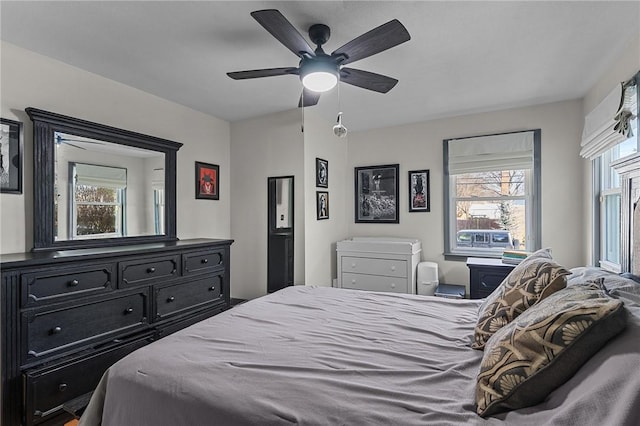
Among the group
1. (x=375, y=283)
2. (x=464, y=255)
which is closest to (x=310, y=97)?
(x=375, y=283)

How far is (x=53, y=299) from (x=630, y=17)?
3968 millimetres

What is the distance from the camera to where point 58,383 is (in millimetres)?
2018

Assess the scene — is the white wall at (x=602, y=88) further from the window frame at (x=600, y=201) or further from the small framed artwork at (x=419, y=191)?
the small framed artwork at (x=419, y=191)

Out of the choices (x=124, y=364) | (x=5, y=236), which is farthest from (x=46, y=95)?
(x=124, y=364)

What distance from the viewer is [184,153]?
3678mm

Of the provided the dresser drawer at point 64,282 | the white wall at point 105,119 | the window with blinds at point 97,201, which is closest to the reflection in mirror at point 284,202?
the white wall at point 105,119

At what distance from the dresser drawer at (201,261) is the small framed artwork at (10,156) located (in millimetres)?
1276

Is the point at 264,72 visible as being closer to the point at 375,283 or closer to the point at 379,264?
the point at 379,264

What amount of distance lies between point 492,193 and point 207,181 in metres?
3.46

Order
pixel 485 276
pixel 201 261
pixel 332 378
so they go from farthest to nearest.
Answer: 1. pixel 485 276
2. pixel 201 261
3. pixel 332 378

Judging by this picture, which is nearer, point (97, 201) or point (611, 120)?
point (611, 120)

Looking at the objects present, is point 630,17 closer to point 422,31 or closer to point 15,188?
point 422,31

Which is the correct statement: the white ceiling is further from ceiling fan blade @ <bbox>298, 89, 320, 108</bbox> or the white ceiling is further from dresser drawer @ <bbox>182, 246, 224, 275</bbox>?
dresser drawer @ <bbox>182, 246, 224, 275</bbox>

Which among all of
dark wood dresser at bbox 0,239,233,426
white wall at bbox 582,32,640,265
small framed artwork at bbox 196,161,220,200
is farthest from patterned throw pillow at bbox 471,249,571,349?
small framed artwork at bbox 196,161,220,200
